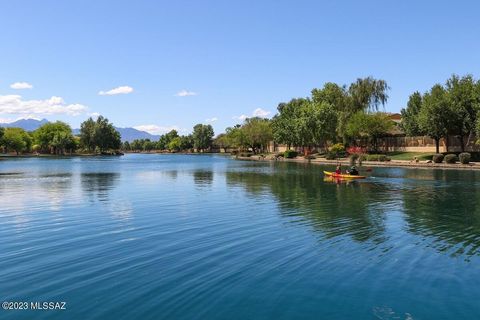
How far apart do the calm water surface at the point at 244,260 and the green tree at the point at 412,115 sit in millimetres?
59985

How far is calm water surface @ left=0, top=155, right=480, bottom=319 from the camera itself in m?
10.6

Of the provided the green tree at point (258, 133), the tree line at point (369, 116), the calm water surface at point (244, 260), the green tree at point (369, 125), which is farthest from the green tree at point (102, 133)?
the calm water surface at point (244, 260)

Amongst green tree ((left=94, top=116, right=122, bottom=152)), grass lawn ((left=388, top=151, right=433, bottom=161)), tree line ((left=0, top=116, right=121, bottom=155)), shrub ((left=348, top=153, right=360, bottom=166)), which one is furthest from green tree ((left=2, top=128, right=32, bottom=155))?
grass lawn ((left=388, top=151, right=433, bottom=161))

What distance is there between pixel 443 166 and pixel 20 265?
205 feet

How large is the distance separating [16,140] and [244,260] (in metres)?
181

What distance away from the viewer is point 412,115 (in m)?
85.3

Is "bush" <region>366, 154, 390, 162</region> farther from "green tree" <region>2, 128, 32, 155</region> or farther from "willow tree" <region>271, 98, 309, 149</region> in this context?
"green tree" <region>2, 128, 32, 155</region>

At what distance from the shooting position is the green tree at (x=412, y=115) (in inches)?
3332

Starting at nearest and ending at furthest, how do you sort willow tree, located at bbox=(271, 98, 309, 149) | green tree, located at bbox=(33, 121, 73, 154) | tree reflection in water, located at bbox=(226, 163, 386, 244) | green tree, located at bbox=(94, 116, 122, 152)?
1. tree reflection in water, located at bbox=(226, 163, 386, 244)
2. willow tree, located at bbox=(271, 98, 309, 149)
3. green tree, located at bbox=(33, 121, 73, 154)
4. green tree, located at bbox=(94, 116, 122, 152)

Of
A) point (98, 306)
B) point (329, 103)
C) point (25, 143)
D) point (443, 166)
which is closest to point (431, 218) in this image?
point (98, 306)

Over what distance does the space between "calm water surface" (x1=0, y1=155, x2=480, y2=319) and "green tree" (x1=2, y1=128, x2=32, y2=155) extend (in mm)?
161116

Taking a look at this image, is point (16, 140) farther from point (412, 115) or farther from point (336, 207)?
point (336, 207)

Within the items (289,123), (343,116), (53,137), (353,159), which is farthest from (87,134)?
(353,159)

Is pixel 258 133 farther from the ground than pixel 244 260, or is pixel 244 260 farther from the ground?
pixel 258 133
